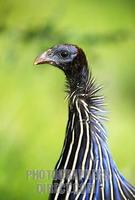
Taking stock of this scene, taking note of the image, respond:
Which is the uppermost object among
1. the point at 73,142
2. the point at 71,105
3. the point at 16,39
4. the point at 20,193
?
the point at 16,39

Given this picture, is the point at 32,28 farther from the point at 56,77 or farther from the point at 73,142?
the point at 73,142

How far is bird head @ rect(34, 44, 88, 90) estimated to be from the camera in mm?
1642

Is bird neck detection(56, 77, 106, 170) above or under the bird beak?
under

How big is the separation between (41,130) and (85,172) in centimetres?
23

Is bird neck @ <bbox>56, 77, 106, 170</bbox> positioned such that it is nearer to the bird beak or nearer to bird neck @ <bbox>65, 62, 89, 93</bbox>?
bird neck @ <bbox>65, 62, 89, 93</bbox>

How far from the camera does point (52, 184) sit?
1.62 meters

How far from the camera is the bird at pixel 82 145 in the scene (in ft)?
5.21

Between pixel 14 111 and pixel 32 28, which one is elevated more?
pixel 32 28

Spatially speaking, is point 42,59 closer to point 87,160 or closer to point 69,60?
point 69,60

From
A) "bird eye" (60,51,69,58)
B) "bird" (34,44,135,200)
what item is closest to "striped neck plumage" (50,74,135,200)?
"bird" (34,44,135,200)

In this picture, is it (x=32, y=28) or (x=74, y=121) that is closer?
(x=74, y=121)

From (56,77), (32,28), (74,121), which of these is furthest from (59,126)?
(32,28)

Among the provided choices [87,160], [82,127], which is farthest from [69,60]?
[87,160]

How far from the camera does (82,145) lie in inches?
64.1
